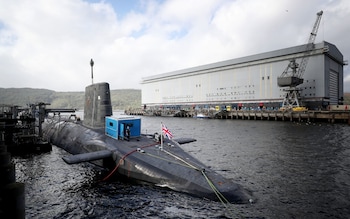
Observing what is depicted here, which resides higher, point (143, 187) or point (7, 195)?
point (7, 195)

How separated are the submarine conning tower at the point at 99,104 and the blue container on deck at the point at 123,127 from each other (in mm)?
2314

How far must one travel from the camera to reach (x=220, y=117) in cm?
7262

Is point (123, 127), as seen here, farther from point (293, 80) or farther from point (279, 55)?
point (279, 55)

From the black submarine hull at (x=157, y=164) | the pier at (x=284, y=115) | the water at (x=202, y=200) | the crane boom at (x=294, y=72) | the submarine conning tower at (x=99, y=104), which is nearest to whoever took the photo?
the water at (x=202, y=200)

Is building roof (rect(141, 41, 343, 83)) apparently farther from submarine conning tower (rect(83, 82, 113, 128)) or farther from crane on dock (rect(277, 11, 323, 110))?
submarine conning tower (rect(83, 82, 113, 128))

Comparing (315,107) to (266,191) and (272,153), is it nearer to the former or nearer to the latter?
(272,153)

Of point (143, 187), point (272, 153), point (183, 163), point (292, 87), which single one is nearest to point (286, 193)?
point (183, 163)

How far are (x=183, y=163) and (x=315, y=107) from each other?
64.1 m

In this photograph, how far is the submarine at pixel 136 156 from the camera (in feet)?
31.3

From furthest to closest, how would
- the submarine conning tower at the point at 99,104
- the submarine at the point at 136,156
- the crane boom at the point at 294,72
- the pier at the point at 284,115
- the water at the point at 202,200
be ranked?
the crane boom at the point at 294,72
the pier at the point at 284,115
the submarine conning tower at the point at 99,104
the submarine at the point at 136,156
the water at the point at 202,200

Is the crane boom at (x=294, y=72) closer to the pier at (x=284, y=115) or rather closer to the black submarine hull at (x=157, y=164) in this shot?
the pier at (x=284, y=115)

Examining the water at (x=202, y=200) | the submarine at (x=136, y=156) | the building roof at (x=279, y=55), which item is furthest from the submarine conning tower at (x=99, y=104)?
the building roof at (x=279, y=55)

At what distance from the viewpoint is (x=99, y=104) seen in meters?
17.6

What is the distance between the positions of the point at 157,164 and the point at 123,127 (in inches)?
176
